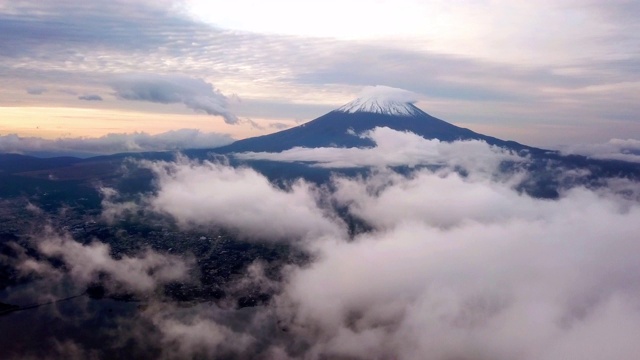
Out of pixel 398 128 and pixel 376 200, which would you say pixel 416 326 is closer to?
pixel 376 200

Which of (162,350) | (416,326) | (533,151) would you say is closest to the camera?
(162,350)

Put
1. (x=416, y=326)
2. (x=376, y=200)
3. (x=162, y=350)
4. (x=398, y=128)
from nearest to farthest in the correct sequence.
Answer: (x=162, y=350) → (x=416, y=326) → (x=376, y=200) → (x=398, y=128)

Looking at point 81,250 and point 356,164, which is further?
point 356,164

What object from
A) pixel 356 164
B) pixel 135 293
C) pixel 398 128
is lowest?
pixel 135 293

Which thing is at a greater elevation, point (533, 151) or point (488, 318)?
point (533, 151)

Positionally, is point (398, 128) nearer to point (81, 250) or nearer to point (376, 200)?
point (376, 200)

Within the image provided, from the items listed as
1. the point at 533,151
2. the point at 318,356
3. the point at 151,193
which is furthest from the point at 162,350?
the point at 533,151
